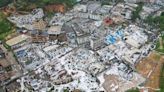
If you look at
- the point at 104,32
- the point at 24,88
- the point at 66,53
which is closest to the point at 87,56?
the point at 66,53

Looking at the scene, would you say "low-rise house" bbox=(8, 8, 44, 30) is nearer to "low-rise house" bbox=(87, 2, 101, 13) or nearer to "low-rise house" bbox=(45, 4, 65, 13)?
"low-rise house" bbox=(45, 4, 65, 13)

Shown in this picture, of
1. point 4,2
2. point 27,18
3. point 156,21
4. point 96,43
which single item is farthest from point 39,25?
point 156,21

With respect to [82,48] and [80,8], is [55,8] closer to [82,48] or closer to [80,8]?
[80,8]

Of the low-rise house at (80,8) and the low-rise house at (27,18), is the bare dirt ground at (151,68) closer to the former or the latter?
the low-rise house at (80,8)

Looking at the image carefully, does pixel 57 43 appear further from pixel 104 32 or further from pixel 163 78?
pixel 163 78

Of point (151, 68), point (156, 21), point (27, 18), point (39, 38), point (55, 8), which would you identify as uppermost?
point (55, 8)
